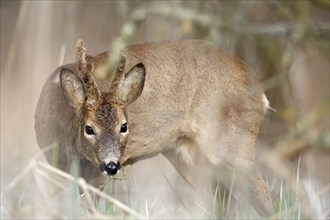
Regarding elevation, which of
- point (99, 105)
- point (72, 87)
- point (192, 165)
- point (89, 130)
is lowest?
point (192, 165)

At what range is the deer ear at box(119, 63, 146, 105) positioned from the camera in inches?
321

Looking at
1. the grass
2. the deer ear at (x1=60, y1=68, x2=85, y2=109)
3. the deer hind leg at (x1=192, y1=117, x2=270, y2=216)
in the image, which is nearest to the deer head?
the deer ear at (x1=60, y1=68, x2=85, y2=109)

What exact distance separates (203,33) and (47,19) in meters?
1.37

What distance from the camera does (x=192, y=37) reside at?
1037 cm

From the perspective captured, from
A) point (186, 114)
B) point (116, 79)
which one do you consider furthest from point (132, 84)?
point (186, 114)

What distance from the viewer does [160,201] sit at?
784 cm

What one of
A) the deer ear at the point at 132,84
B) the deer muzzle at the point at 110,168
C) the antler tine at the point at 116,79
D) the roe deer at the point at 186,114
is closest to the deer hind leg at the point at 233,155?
the roe deer at the point at 186,114

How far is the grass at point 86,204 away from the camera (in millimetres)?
6094

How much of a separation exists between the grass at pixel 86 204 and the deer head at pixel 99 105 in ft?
1.05

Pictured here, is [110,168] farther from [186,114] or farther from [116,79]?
[186,114]

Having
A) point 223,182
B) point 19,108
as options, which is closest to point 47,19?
point 19,108

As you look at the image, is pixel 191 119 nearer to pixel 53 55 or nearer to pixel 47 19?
pixel 47 19

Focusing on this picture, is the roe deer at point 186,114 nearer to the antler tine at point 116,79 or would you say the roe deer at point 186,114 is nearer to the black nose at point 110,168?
the antler tine at point 116,79

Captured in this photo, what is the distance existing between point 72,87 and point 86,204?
1.27m
